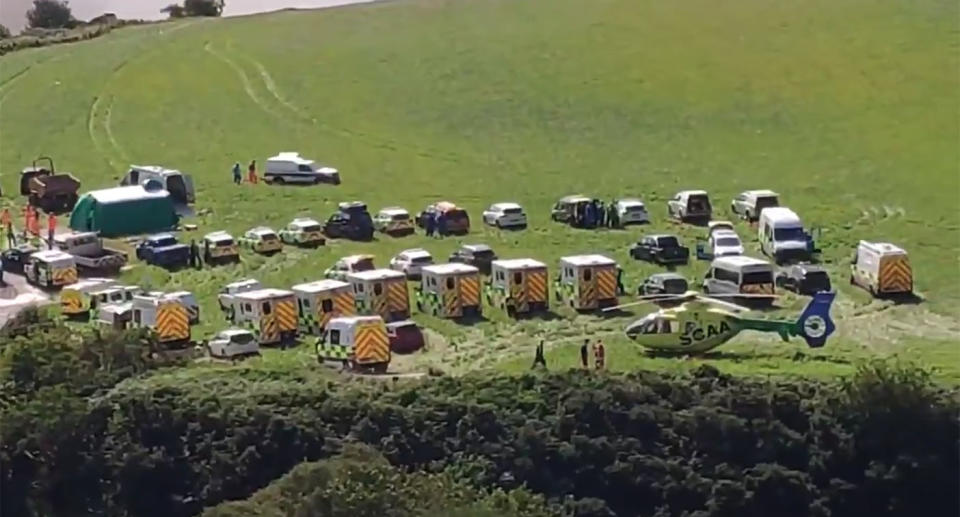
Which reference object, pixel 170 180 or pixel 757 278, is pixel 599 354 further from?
pixel 170 180

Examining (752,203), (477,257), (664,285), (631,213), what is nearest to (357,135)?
(631,213)

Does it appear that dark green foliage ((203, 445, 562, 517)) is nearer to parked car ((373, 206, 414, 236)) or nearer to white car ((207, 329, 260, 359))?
white car ((207, 329, 260, 359))

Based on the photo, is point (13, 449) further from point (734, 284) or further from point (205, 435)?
point (734, 284)

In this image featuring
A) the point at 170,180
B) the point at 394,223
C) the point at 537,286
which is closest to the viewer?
the point at 537,286

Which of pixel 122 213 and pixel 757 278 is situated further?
pixel 122 213

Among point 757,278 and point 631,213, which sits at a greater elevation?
point 757,278

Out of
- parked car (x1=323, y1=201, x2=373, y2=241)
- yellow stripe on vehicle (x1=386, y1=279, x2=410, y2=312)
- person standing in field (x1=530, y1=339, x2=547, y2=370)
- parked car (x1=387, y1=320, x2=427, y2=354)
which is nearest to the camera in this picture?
person standing in field (x1=530, y1=339, x2=547, y2=370)

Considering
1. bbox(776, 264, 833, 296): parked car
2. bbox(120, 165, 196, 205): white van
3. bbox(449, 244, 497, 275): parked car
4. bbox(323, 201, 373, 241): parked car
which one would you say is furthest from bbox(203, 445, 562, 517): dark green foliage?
bbox(120, 165, 196, 205): white van
